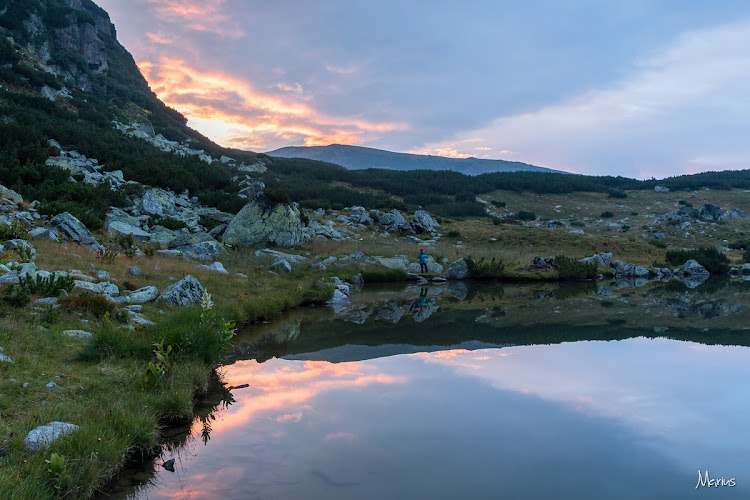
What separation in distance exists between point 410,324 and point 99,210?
49.7 feet

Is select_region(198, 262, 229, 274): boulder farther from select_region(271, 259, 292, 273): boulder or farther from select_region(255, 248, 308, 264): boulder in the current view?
select_region(255, 248, 308, 264): boulder

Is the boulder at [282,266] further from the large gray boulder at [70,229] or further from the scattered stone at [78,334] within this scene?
the scattered stone at [78,334]

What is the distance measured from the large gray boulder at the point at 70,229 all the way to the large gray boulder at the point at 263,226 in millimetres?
7863

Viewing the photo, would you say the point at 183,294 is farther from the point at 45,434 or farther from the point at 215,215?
the point at 215,215

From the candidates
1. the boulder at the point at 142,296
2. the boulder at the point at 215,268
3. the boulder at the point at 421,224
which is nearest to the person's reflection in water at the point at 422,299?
the boulder at the point at 215,268

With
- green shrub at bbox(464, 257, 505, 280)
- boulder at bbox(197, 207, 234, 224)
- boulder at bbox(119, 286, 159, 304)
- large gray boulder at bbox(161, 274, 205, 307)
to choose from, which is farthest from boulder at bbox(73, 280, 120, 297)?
green shrub at bbox(464, 257, 505, 280)

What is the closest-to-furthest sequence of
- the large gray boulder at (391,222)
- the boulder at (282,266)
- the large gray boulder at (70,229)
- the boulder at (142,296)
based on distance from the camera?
the boulder at (142,296), the large gray boulder at (70,229), the boulder at (282,266), the large gray boulder at (391,222)

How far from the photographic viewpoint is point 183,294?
1146cm

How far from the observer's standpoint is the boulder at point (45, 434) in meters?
4.33

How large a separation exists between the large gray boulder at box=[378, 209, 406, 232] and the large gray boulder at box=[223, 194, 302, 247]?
1212 cm

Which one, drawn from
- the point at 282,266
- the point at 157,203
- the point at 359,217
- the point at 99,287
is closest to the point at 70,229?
the point at 99,287

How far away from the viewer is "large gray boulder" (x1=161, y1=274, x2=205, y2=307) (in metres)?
11.2

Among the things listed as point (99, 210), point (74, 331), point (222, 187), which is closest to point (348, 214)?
point (222, 187)

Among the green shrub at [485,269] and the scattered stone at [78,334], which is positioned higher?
the scattered stone at [78,334]
